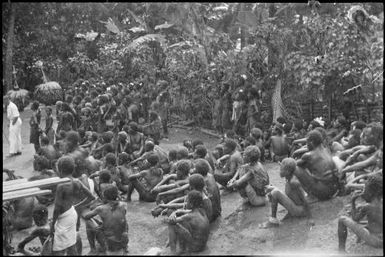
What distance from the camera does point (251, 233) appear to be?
731 centimetres

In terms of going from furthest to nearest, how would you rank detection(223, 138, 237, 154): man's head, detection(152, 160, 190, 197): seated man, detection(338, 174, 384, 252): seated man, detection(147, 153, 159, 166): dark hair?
detection(223, 138, 237, 154): man's head < detection(147, 153, 159, 166): dark hair < detection(152, 160, 190, 197): seated man < detection(338, 174, 384, 252): seated man

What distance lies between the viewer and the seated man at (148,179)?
9031 millimetres

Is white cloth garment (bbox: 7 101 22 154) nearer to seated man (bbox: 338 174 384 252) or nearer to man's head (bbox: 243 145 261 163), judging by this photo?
man's head (bbox: 243 145 261 163)

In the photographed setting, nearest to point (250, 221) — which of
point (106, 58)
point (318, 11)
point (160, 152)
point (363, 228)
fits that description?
point (363, 228)

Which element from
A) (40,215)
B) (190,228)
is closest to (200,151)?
(190,228)

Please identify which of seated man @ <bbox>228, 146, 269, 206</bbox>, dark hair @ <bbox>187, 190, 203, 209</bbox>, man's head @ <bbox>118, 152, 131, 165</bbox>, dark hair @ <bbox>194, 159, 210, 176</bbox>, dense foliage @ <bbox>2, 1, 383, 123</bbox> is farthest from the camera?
dense foliage @ <bbox>2, 1, 383, 123</bbox>

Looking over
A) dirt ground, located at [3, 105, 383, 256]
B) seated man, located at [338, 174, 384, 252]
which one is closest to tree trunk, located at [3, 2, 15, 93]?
dirt ground, located at [3, 105, 383, 256]

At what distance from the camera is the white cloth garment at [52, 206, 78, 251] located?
6.10 metres

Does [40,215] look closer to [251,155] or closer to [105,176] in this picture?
[105,176]

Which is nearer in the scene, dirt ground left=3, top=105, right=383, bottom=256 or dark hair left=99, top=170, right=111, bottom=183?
dirt ground left=3, top=105, right=383, bottom=256

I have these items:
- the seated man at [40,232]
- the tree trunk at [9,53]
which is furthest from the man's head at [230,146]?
the tree trunk at [9,53]

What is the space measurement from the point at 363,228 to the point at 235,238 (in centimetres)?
191

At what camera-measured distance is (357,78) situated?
1195 cm

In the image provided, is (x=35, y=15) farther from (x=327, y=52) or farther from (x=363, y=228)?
(x=363, y=228)
